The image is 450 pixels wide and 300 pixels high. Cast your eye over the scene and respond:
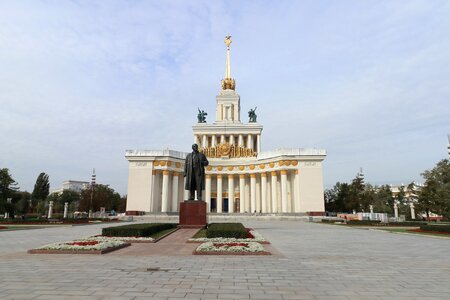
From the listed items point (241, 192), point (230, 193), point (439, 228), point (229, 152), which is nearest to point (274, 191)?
point (241, 192)

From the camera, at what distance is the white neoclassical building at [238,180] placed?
50.7m

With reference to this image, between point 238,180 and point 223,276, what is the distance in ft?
176

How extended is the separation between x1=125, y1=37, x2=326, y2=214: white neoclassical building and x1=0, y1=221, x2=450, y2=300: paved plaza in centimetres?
4032

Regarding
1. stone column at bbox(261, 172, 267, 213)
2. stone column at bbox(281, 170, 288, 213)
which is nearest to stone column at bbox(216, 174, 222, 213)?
stone column at bbox(261, 172, 267, 213)

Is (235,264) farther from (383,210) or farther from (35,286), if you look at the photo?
(383,210)

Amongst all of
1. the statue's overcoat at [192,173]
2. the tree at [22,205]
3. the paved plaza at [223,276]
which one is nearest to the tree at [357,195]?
the statue's overcoat at [192,173]

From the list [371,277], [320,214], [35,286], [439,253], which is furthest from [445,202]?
[35,286]

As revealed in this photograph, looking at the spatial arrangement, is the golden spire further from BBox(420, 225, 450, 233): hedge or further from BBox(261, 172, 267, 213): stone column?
BBox(420, 225, 450, 233): hedge

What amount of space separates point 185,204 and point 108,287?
46.3ft

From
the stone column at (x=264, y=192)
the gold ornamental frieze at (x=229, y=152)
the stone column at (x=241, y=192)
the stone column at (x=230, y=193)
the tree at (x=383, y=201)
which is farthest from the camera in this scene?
the tree at (x=383, y=201)

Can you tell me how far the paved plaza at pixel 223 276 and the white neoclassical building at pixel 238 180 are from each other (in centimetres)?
4032

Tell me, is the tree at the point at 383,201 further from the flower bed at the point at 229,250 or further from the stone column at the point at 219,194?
the flower bed at the point at 229,250

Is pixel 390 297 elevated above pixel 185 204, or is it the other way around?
pixel 185 204

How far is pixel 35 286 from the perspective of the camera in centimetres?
620
